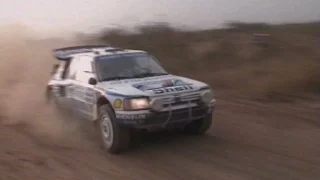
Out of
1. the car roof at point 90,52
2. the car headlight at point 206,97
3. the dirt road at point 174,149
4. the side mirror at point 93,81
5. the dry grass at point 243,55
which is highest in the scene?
the car roof at point 90,52

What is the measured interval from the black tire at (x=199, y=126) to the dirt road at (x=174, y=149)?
6.3 inches

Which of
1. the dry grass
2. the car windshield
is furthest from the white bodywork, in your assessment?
the dry grass

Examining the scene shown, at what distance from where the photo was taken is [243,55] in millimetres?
24188

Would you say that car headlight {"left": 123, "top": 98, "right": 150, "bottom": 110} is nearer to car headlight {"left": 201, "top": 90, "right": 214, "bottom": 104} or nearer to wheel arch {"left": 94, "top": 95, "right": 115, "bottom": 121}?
wheel arch {"left": 94, "top": 95, "right": 115, "bottom": 121}

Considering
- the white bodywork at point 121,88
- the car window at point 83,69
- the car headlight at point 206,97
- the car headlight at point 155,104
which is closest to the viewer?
the car headlight at point 155,104

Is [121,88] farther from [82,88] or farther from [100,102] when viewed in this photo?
[82,88]

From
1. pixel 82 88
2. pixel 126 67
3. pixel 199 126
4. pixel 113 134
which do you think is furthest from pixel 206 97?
pixel 82 88

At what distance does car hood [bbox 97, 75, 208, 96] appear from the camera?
8.44 m

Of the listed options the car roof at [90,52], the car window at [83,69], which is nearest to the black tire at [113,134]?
the car window at [83,69]

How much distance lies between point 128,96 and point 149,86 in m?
0.47

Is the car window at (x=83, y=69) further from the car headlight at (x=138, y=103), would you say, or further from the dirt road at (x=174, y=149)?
the car headlight at (x=138, y=103)

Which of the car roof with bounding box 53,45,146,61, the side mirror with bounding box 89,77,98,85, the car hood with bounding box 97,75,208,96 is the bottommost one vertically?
the side mirror with bounding box 89,77,98,85

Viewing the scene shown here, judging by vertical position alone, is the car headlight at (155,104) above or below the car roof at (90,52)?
below

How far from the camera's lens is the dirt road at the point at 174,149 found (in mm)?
7512
